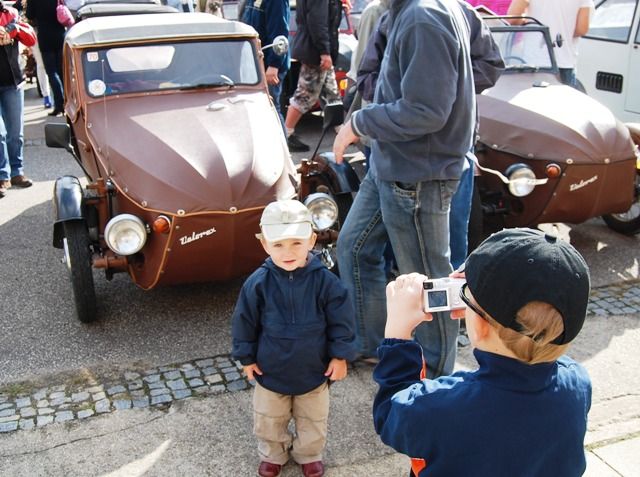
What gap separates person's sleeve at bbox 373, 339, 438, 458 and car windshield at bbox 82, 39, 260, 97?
149 inches

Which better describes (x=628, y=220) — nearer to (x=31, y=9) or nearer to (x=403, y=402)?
(x=403, y=402)

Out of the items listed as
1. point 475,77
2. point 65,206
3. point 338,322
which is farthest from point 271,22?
point 338,322

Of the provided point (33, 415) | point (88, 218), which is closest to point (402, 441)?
point (33, 415)

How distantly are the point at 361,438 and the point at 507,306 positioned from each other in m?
2.05

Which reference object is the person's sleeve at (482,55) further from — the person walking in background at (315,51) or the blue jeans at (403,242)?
the person walking in background at (315,51)

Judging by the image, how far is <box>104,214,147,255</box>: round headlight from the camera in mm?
4086

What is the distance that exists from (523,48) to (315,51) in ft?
7.67

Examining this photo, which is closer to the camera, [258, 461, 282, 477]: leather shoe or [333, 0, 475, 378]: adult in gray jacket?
[333, 0, 475, 378]: adult in gray jacket

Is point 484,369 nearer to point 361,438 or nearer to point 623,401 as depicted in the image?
point 361,438

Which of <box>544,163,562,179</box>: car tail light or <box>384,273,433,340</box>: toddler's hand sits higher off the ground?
<box>384,273,433,340</box>: toddler's hand

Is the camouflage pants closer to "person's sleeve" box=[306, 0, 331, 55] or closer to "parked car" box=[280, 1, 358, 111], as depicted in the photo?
"person's sleeve" box=[306, 0, 331, 55]

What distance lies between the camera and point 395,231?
338 centimetres

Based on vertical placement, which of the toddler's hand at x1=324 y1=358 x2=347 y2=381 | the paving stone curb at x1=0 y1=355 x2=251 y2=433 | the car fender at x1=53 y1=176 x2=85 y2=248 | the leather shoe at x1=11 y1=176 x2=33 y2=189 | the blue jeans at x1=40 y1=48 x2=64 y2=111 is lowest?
the leather shoe at x1=11 y1=176 x2=33 y2=189

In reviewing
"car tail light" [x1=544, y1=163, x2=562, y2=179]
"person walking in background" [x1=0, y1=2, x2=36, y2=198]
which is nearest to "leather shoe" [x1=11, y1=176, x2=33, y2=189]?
"person walking in background" [x1=0, y1=2, x2=36, y2=198]
